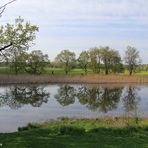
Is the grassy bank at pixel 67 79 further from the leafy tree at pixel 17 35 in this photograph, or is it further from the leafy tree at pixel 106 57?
the leafy tree at pixel 17 35

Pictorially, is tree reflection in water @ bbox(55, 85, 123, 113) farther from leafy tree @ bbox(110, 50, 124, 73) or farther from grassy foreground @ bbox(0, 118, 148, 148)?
leafy tree @ bbox(110, 50, 124, 73)

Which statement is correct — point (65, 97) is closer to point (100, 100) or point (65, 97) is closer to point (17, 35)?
point (100, 100)

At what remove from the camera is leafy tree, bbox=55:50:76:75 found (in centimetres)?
11162

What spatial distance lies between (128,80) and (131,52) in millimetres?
29758

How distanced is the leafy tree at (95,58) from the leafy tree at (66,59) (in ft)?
19.3

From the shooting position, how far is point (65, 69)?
4387 inches

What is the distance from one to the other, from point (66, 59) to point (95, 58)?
9.02m

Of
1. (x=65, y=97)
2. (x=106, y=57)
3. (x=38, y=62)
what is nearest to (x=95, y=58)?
(x=106, y=57)

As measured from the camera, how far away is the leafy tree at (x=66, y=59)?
366 ft

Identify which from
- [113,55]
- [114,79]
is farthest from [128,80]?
[113,55]

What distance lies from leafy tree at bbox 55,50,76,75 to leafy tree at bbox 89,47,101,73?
231 inches

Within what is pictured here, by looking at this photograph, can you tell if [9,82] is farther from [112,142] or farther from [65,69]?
[112,142]

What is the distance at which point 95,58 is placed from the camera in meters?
109

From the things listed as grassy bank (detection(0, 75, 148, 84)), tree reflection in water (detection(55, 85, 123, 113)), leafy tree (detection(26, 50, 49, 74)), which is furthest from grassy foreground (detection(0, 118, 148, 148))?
leafy tree (detection(26, 50, 49, 74))
